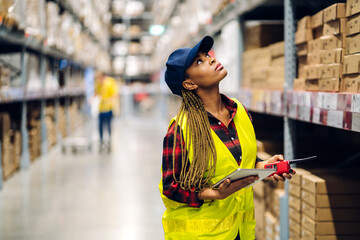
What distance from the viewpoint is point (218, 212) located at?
1.87m

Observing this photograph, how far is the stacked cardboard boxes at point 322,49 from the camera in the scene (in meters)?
2.43

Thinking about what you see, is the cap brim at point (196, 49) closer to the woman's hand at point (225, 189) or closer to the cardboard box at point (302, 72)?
the woman's hand at point (225, 189)

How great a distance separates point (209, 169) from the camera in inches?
70.9

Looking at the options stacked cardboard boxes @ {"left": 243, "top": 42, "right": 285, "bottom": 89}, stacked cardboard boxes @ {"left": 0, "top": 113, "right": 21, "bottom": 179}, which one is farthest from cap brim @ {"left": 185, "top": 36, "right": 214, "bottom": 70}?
stacked cardboard boxes @ {"left": 0, "top": 113, "right": 21, "bottom": 179}

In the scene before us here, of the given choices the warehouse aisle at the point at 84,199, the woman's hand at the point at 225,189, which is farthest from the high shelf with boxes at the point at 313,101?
the warehouse aisle at the point at 84,199

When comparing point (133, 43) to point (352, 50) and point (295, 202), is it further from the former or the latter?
point (352, 50)

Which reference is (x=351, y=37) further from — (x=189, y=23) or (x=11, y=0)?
(x=189, y=23)

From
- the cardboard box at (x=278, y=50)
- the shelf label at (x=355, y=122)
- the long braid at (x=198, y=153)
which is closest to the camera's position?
the long braid at (x=198, y=153)

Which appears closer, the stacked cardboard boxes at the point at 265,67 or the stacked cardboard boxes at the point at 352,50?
the stacked cardboard boxes at the point at 352,50

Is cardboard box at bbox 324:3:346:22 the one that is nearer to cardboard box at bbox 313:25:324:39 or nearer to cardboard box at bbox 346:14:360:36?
cardboard box at bbox 346:14:360:36

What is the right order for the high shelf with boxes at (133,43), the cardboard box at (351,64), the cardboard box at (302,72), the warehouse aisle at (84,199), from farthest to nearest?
the high shelf with boxes at (133,43)
the warehouse aisle at (84,199)
the cardboard box at (302,72)
the cardboard box at (351,64)

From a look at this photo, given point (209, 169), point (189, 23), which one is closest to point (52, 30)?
point (189, 23)

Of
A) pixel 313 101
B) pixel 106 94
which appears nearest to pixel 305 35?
pixel 313 101

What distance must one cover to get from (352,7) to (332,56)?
28 centimetres
